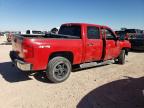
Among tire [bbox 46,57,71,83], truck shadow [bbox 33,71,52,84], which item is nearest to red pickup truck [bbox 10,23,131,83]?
tire [bbox 46,57,71,83]

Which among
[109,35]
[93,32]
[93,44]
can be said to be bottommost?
[93,44]

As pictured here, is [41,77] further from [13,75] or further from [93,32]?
[93,32]

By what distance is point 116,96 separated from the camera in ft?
15.9

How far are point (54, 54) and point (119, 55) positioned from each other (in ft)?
13.9

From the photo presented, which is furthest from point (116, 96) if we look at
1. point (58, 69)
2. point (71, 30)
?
point (71, 30)

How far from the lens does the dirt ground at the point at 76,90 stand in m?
4.36

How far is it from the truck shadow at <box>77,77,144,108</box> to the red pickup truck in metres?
1.38

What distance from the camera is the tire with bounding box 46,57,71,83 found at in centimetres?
567

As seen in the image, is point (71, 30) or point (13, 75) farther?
point (71, 30)

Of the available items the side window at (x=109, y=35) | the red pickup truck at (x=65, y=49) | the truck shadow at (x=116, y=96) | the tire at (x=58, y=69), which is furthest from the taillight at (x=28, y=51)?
the side window at (x=109, y=35)

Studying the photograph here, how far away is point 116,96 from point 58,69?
2.04 m

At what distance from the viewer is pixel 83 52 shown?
6.50m

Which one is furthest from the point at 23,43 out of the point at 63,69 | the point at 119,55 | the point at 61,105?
the point at 119,55

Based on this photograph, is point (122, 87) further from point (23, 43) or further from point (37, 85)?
point (23, 43)
